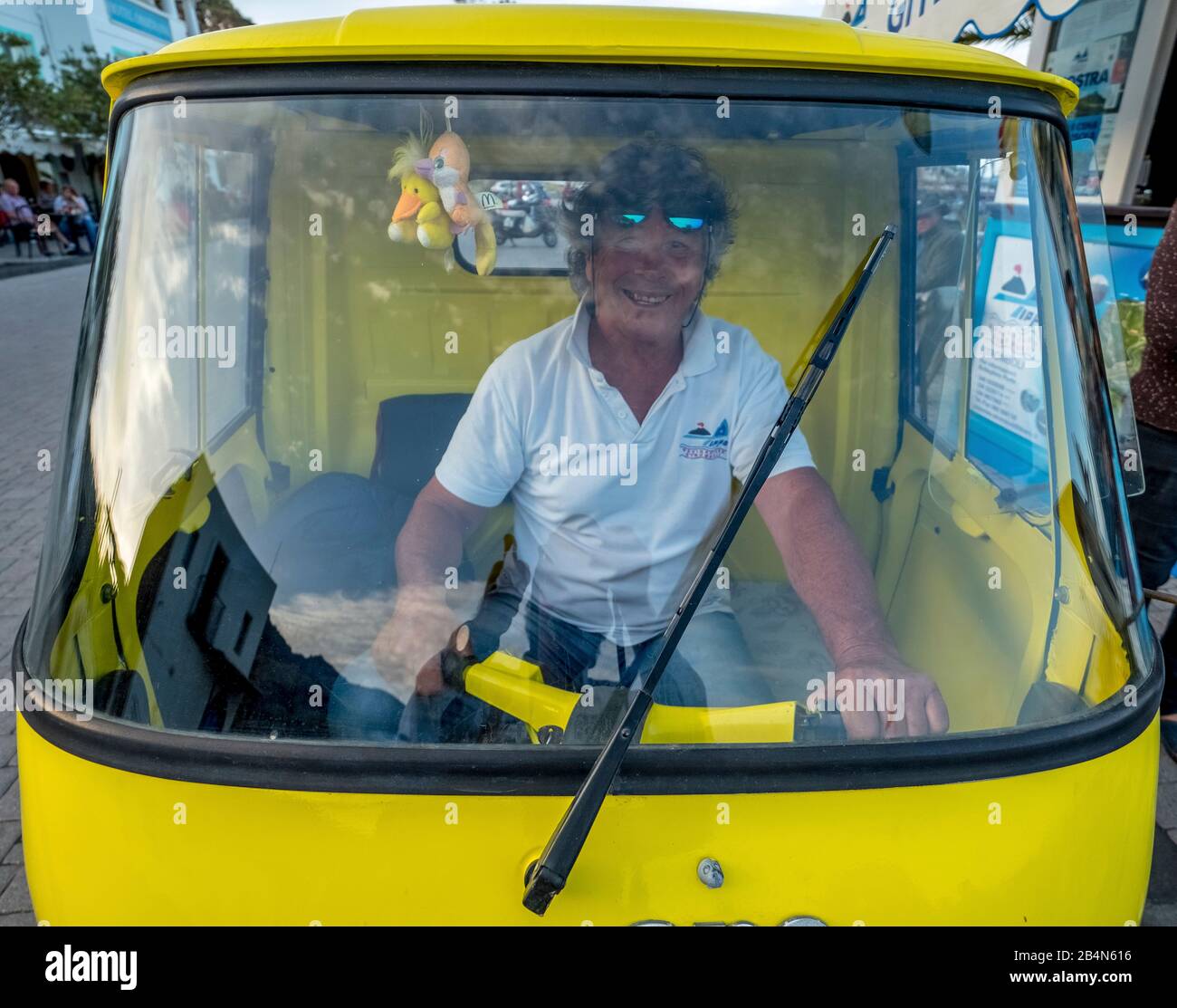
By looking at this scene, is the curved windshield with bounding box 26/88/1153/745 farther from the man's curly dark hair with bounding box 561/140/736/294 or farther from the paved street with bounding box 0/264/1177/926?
the paved street with bounding box 0/264/1177/926

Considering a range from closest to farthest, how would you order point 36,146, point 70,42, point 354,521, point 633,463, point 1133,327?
1. point 354,521
2. point 633,463
3. point 1133,327
4. point 36,146
5. point 70,42

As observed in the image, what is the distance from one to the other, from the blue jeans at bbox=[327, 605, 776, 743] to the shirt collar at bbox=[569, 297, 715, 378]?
555mm

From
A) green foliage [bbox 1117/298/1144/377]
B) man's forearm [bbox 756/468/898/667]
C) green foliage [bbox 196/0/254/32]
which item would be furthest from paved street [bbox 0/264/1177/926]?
green foliage [bbox 196/0/254/32]

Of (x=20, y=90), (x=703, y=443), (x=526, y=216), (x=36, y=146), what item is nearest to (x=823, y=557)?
(x=703, y=443)

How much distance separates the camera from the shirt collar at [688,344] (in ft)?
6.26

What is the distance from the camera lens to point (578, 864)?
119 centimetres

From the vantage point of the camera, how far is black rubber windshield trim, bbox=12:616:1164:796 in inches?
47.9

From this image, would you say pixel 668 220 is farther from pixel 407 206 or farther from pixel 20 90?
pixel 20 90

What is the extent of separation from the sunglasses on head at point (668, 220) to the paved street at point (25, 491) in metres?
1.09

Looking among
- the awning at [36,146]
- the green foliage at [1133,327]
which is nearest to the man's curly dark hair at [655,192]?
the green foliage at [1133,327]

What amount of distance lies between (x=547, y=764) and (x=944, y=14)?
18.7 ft

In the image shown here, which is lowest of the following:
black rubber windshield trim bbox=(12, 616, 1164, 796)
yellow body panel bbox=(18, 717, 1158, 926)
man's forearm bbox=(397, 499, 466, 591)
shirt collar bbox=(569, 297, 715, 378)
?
yellow body panel bbox=(18, 717, 1158, 926)

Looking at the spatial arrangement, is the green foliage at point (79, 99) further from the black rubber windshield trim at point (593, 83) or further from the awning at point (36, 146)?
the black rubber windshield trim at point (593, 83)
